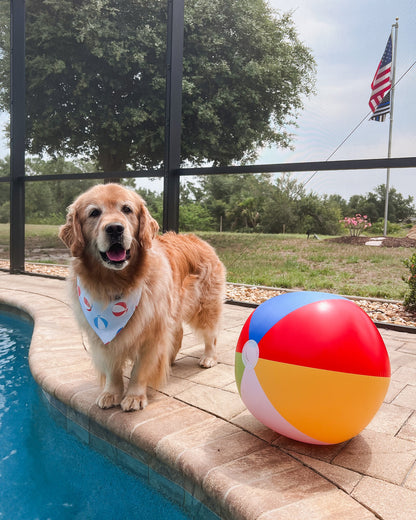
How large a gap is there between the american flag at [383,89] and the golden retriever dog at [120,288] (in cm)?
583

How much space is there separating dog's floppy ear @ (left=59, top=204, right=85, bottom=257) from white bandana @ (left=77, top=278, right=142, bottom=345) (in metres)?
0.25

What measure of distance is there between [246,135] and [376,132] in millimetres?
5836

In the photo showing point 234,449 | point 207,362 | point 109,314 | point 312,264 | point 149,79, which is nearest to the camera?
point 234,449

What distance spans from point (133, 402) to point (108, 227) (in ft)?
3.45

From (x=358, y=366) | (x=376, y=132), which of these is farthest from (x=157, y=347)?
(x=376, y=132)

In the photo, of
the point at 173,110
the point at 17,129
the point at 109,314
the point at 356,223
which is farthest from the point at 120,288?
the point at 356,223

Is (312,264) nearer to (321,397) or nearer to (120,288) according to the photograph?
(120,288)

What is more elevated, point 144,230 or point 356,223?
point 356,223

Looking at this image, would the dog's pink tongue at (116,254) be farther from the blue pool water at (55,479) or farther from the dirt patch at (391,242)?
the dirt patch at (391,242)

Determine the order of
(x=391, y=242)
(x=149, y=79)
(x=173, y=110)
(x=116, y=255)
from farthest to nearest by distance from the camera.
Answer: (x=149, y=79) < (x=391, y=242) < (x=173, y=110) < (x=116, y=255)

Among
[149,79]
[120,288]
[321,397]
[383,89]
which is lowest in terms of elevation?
[321,397]

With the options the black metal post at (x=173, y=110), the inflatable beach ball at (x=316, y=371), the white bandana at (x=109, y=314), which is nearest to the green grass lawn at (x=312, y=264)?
the black metal post at (x=173, y=110)

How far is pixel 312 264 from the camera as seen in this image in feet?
30.7

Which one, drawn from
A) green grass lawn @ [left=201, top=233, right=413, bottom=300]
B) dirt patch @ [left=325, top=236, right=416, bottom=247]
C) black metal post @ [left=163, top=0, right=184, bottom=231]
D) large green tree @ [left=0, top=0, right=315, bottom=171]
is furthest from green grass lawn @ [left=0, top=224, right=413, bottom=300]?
black metal post @ [left=163, top=0, right=184, bottom=231]
